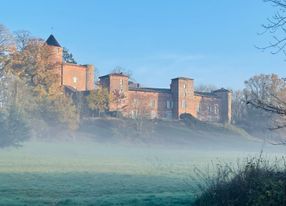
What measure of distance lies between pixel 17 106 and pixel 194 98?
176ft

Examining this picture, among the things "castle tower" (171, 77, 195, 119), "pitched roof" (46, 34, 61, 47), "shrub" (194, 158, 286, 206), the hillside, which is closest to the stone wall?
"pitched roof" (46, 34, 61, 47)

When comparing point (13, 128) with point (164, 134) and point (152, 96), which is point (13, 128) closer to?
point (164, 134)

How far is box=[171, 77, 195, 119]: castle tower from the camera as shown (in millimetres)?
98750

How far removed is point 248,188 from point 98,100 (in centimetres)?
7007

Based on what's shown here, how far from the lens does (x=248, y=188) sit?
40.1 feet

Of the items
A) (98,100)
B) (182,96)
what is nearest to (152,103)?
(182,96)

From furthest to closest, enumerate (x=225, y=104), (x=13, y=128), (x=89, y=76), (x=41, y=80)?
(x=225, y=104) < (x=89, y=76) < (x=41, y=80) < (x=13, y=128)

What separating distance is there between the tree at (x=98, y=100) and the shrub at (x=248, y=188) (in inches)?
2686

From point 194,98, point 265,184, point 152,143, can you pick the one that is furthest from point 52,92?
point 265,184

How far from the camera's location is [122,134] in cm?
7412

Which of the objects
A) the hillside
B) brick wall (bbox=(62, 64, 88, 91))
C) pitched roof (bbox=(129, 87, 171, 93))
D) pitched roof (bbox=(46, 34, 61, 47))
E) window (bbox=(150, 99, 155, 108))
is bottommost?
the hillside

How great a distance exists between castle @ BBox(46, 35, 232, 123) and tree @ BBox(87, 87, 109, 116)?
144 inches

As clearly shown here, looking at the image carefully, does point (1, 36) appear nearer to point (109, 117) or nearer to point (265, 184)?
point (109, 117)

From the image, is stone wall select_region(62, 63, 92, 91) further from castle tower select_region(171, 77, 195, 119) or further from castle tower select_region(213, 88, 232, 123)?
castle tower select_region(213, 88, 232, 123)
